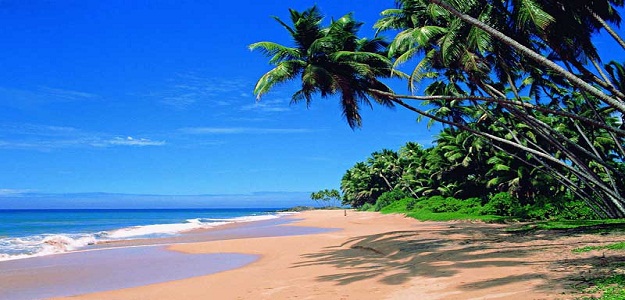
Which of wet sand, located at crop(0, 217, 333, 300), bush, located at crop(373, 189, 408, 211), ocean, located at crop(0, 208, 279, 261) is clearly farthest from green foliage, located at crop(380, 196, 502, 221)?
ocean, located at crop(0, 208, 279, 261)

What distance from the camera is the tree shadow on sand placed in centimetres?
854

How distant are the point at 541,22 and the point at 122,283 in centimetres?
1153

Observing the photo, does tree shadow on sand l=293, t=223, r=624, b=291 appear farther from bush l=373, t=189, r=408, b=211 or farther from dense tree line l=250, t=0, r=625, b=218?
bush l=373, t=189, r=408, b=211

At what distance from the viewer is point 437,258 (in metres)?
10.7

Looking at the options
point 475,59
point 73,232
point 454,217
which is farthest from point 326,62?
point 73,232

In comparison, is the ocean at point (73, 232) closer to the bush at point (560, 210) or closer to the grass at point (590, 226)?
the grass at point (590, 226)

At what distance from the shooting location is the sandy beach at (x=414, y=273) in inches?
288

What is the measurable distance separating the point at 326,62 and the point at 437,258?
8023 mm

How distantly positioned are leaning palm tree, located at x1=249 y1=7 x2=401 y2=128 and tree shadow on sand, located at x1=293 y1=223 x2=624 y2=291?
5.27m

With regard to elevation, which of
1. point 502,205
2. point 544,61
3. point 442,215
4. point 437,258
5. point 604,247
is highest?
point 544,61

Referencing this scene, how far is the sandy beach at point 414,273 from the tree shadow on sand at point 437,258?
2cm

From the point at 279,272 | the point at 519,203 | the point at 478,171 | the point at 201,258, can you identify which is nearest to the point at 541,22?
the point at 279,272

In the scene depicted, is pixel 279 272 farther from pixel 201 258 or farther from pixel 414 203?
pixel 414 203

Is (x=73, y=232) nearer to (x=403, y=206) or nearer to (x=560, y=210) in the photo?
(x=403, y=206)
